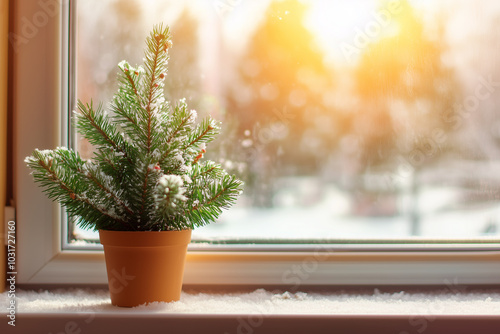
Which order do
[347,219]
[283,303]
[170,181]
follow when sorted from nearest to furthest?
1. [170,181]
2. [283,303]
3. [347,219]

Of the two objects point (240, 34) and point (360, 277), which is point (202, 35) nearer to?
point (240, 34)

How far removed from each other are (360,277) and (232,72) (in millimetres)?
416

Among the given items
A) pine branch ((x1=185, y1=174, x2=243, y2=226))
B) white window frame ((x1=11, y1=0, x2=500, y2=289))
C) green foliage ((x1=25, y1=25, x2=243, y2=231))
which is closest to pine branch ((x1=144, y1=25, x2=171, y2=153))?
green foliage ((x1=25, y1=25, x2=243, y2=231))

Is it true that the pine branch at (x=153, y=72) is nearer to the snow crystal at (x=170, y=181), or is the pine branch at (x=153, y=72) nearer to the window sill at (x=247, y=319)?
→ the snow crystal at (x=170, y=181)

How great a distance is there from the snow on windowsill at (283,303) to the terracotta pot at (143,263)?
17mm

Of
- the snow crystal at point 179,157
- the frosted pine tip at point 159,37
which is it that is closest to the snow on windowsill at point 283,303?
the snow crystal at point 179,157

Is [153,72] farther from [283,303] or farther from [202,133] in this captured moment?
[283,303]

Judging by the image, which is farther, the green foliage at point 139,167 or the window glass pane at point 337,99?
the window glass pane at point 337,99

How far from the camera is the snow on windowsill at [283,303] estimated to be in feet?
2.18

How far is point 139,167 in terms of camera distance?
0.65 m

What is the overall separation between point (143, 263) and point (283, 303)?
224 mm

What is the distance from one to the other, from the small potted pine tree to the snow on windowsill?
0.05 metres

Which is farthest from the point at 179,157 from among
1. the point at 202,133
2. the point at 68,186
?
the point at 68,186

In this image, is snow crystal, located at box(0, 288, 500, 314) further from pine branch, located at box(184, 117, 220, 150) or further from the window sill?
pine branch, located at box(184, 117, 220, 150)
